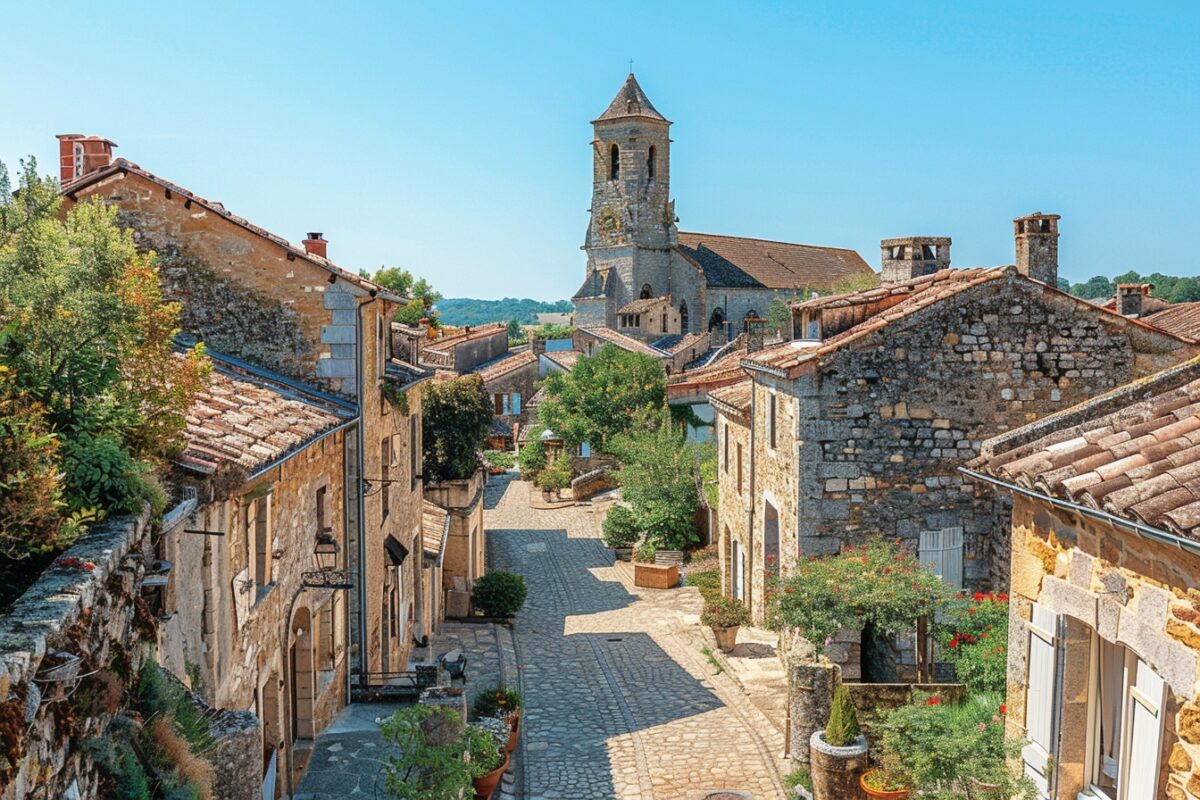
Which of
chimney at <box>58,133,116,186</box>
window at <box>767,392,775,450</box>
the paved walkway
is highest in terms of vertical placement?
chimney at <box>58,133,116,186</box>

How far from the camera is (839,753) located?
11977 mm

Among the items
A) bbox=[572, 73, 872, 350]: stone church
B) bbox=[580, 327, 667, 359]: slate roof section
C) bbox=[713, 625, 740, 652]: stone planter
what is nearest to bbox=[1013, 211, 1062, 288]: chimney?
bbox=[713, 625, 740, 652]: stone planter

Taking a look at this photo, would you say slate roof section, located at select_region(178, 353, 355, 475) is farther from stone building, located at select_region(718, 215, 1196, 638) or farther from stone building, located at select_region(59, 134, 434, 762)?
stone building, located at select_region(718, 215, 1196, 638)

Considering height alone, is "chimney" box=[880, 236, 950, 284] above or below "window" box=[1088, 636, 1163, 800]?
above

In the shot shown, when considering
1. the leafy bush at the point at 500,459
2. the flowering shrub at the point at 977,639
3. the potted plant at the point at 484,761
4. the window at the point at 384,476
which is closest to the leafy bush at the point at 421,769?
the potted plant at the point at 484,761

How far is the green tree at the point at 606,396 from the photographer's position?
3975cm

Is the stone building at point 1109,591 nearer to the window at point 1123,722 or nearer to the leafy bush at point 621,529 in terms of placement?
the window at point 1123,722

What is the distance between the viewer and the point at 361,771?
1130cm

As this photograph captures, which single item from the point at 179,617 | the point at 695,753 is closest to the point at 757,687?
the point at 695,753

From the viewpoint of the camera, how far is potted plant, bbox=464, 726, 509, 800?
11812 millimetres

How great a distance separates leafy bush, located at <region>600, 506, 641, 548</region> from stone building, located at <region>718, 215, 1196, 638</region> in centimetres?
1341

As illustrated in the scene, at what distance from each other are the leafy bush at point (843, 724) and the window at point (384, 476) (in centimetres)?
713

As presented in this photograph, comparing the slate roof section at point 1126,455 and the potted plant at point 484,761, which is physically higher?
the slate roof section at point 1126,455

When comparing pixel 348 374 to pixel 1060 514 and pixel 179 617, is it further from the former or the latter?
pixel 1060 514
